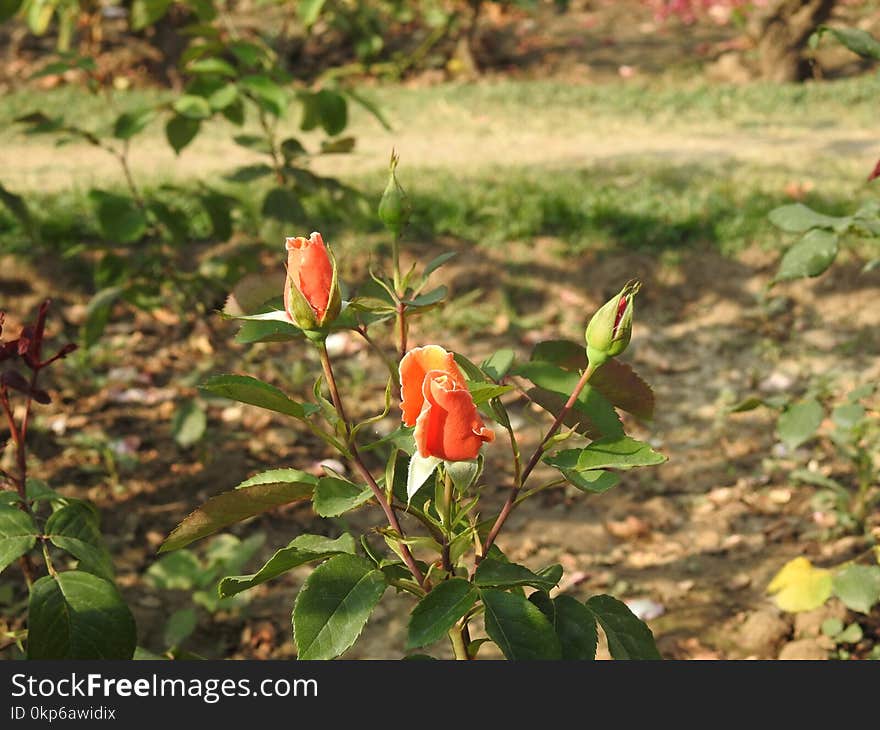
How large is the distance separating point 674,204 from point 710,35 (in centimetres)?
440

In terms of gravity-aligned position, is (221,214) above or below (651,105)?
above

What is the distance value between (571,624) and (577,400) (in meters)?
0.23

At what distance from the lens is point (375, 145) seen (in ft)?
18.0

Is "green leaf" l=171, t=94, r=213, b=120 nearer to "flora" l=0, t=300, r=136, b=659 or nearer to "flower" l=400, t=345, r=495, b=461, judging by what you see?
"flora" l=0, t=300, r=136, b=659

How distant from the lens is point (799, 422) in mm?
1902

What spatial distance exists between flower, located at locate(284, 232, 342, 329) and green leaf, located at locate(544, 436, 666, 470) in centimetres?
26

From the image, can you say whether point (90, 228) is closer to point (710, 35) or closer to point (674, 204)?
point (674, 204)

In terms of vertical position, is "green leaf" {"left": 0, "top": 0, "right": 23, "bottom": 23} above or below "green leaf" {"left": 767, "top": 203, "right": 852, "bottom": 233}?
below

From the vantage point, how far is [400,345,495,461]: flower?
3.13ft

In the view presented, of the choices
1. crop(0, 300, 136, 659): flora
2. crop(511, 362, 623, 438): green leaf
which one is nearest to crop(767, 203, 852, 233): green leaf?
crop(511, 362, 623, 438): green leaf

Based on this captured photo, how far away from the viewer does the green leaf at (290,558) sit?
1.08 meters

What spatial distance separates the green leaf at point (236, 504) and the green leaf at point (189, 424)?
1.49 m

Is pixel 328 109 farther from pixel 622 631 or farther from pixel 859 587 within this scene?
pixel 622 631

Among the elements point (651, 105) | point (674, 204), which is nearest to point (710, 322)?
point (674, 204)
